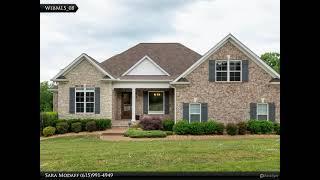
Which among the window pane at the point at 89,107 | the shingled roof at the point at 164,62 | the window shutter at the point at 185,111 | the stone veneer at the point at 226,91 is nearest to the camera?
the window pane at the point at 89,107

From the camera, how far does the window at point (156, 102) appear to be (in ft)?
36.4

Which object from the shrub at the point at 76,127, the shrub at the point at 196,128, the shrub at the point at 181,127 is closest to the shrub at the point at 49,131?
the shrub at the point at 76,127

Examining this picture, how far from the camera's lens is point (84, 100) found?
443 inches

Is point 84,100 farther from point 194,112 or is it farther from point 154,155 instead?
point 154,155

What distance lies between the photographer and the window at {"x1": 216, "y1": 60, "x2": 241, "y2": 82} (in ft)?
47.9

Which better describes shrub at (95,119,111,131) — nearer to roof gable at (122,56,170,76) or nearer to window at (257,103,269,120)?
roof gable at (122,56,170,76)

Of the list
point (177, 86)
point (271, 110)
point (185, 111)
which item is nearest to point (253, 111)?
point (271, 110)

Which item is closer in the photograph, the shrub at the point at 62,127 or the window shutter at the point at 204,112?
the shrub at the point at 62,127

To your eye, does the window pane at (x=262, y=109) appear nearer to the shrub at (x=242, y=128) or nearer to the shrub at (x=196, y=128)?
the shrub at (x=242, y=128)

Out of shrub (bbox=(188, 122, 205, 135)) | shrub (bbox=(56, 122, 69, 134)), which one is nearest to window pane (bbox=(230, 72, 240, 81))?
shrub (bbox=(188, 122, 205, 135))

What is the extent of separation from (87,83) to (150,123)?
13.9ft

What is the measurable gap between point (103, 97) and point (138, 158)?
176 inches

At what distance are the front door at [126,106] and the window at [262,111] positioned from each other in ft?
12.3

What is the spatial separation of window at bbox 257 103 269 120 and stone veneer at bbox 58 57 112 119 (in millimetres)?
4280
